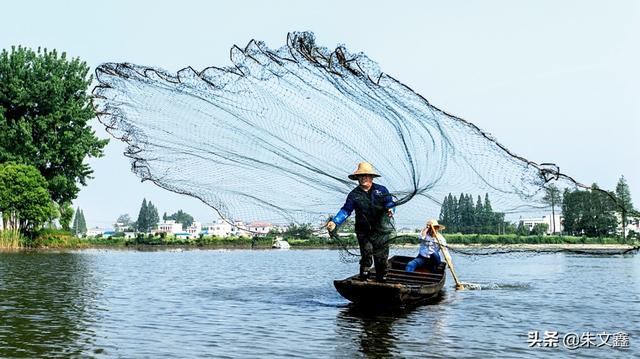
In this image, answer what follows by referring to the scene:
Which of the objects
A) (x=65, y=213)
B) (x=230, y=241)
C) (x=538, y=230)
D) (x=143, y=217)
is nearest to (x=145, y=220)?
(x=143, y=217)

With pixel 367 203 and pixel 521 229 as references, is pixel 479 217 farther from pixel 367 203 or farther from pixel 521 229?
pixel 367 203

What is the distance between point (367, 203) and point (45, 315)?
6395mm

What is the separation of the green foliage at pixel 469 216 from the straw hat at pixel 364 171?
145 cm

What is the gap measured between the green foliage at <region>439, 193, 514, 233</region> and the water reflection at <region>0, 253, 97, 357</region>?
6.73m

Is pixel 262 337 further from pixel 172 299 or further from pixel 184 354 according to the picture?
pixel 172 299

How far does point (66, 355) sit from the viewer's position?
34.8ft

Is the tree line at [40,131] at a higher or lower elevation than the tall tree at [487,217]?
higher

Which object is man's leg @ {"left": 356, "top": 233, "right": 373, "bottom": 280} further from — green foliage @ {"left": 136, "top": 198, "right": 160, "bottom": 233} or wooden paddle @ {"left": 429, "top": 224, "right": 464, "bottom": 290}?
green foliage @ {"left": 136, "top": 198, "right": 160, "bottom": 233}

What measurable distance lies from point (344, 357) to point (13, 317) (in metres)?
6.88

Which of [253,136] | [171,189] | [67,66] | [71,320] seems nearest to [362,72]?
[253,136]

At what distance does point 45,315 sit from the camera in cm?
1480

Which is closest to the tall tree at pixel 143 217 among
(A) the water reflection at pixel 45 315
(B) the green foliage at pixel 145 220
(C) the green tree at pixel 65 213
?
(B) the green foliage at pixel 145 220

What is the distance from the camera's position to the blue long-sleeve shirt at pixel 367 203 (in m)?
14.0

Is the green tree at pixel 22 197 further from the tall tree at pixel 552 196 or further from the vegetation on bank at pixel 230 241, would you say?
the tall tree at pixel 552 196
